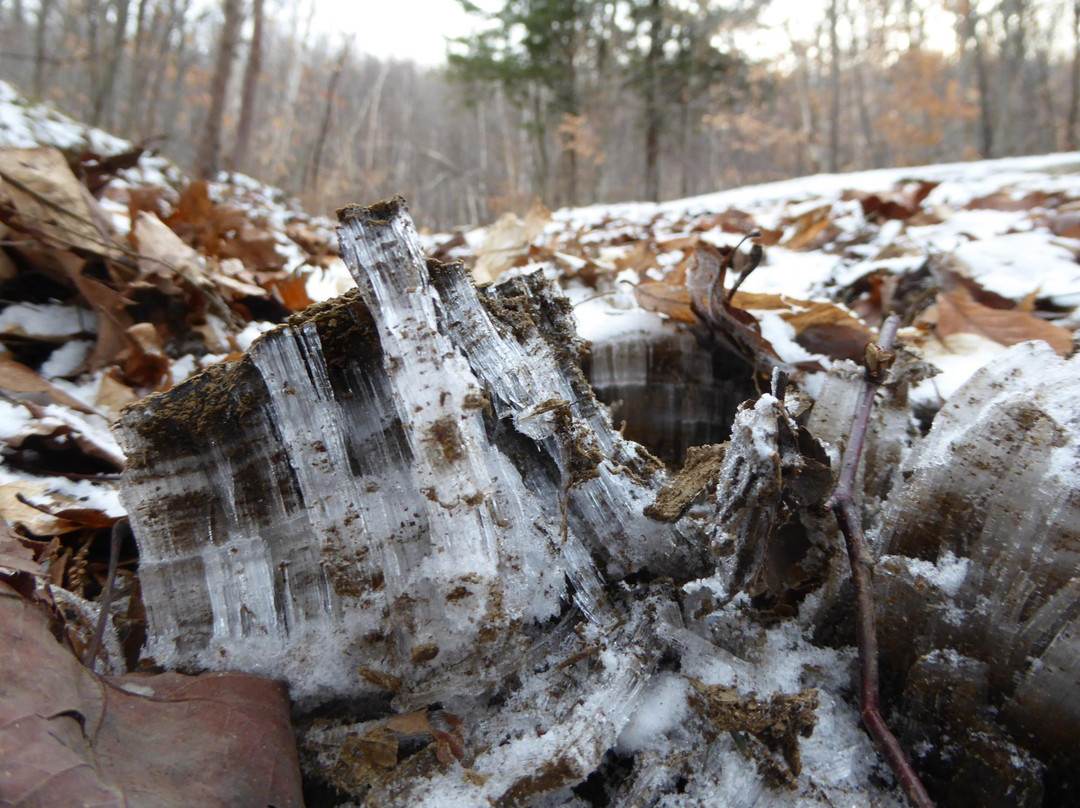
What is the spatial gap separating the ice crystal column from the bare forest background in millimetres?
4206

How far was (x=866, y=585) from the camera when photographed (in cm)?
63

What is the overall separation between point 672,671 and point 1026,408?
0.46 m

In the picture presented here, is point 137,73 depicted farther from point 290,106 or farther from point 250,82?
point 290,106

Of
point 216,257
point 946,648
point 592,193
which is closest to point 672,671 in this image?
point 946,648

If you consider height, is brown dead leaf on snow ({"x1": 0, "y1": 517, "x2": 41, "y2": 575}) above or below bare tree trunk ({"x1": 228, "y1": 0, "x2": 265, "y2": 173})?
below

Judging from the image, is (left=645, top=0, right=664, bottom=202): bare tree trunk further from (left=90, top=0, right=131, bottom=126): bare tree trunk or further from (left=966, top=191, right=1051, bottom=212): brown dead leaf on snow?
(left=966, top=191, right=1051, bottom=212): brown dead leaf on snow

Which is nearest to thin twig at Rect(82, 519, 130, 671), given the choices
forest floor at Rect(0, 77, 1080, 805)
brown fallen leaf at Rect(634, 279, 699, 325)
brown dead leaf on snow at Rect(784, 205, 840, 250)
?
forest floor at Rect(0, 77, 1080, 805)

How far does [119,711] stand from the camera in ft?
1.90

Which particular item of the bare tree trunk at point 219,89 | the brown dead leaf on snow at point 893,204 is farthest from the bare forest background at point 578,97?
the brown dead leaf on snow at point 893,204

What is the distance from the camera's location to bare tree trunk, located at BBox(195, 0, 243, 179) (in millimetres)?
7609

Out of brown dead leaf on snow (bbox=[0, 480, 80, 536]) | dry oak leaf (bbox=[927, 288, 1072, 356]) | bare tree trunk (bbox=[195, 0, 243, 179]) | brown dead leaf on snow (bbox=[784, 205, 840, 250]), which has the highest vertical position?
bare tree trunk (bbox=[195, 0, 243, 179])

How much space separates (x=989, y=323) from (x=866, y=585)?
3.24 feet

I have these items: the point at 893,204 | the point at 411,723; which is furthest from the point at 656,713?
the point at 893,204

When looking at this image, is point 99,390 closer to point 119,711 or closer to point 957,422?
point 119,711
